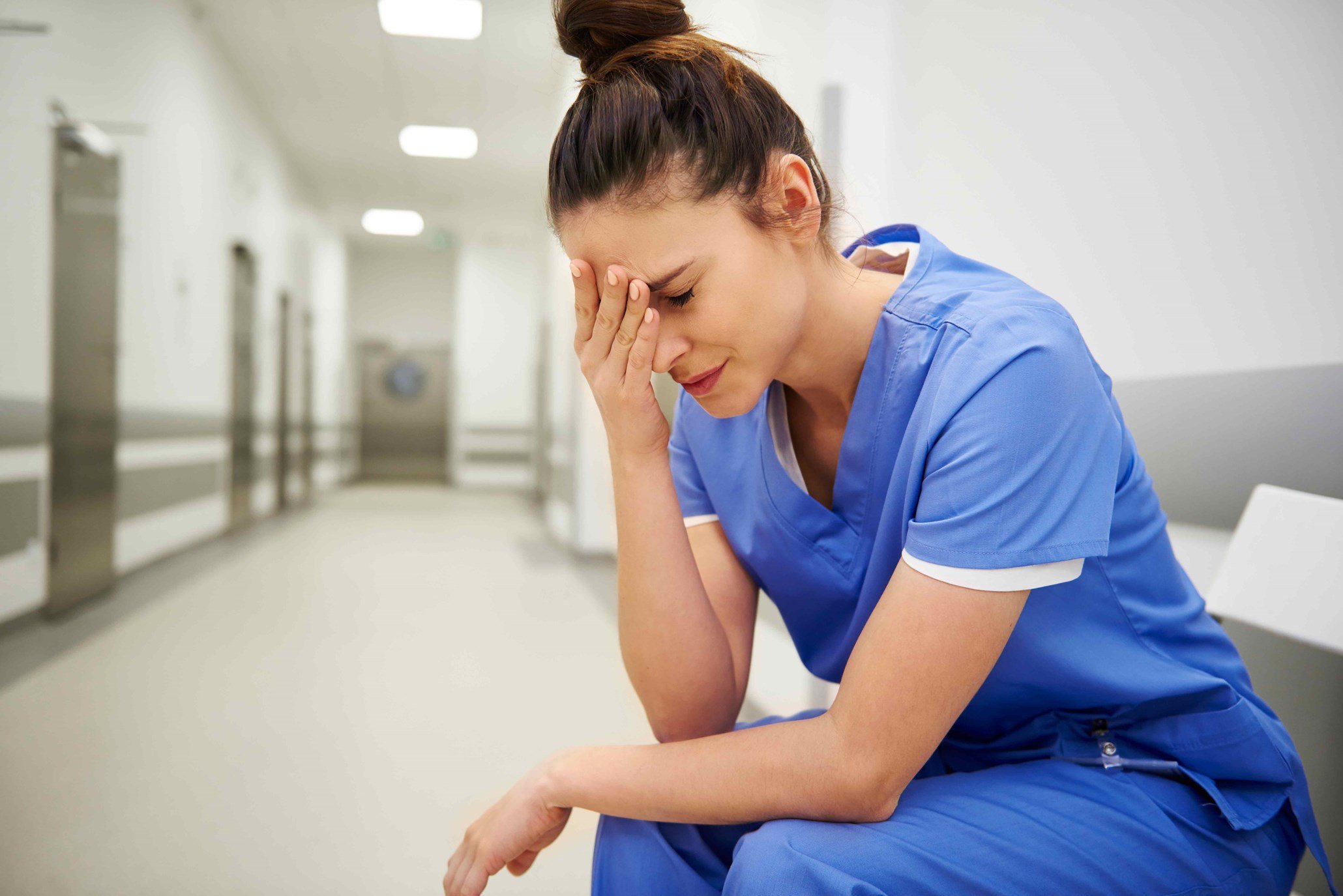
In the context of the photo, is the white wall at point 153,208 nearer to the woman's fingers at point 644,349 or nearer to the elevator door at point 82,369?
the elevator door at point 82,369

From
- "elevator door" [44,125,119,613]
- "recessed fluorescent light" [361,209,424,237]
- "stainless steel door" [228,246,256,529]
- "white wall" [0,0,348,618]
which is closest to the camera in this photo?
"white wall" [0,0,348,618]

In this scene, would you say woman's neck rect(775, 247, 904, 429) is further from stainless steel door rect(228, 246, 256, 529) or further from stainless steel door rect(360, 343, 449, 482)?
stainless steel door rect(360, 343, 449, 482)

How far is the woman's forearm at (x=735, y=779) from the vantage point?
789 millimetres

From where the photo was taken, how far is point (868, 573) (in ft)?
3.15

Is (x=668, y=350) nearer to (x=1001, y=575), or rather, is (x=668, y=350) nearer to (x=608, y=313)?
(x=608, y=313)

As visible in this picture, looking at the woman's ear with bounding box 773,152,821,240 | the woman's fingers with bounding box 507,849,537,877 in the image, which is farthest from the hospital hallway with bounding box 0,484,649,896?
the woman's ear with bounding box 773,152,821,240

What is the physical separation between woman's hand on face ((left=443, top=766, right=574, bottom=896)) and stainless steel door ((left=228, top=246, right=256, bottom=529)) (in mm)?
6546

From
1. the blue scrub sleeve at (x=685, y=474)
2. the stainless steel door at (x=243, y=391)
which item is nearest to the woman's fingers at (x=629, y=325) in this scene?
the blue scrub sleeve at (x=685, y=474)

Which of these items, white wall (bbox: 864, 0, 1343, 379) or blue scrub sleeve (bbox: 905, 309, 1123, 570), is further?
white wall (bbox: 864, 0, 1343, 379)

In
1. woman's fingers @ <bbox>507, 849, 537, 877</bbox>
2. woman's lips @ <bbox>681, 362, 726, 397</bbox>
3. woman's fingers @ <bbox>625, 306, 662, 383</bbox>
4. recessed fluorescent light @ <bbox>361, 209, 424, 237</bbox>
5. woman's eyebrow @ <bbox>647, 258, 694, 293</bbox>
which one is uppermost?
recessed fluorescent light @ <bbox>361, 209, 424, 237</bbox>

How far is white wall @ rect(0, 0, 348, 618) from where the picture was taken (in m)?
3.61

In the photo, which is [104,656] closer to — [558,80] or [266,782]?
[266,782]

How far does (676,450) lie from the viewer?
1218mm

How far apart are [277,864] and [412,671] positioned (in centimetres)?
133
